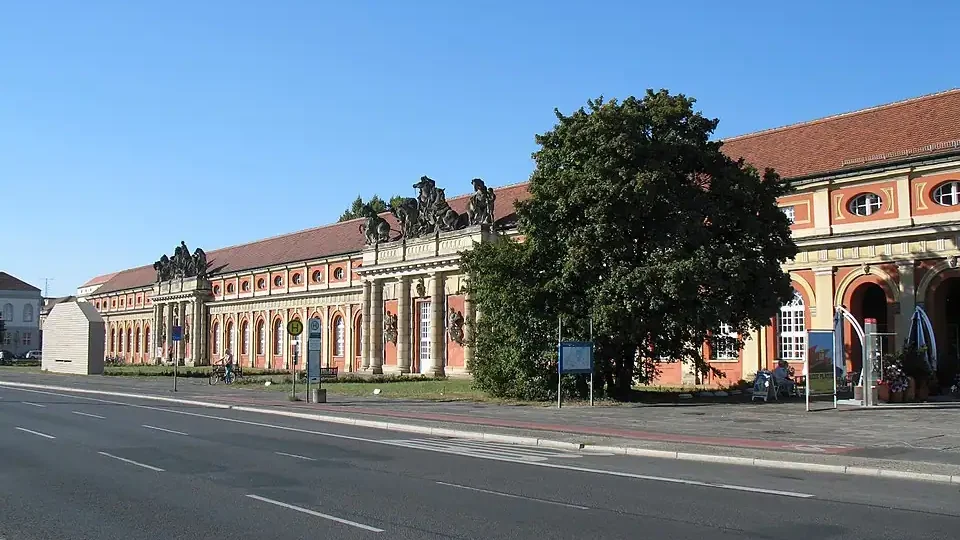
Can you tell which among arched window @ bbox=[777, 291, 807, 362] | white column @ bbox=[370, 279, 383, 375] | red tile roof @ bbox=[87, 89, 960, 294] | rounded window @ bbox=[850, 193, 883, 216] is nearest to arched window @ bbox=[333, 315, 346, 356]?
white column @ bbox=[370, 279, 383, 375]

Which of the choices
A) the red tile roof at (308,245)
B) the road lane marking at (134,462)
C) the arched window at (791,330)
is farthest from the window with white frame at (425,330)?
the road lane marking at (134,462)

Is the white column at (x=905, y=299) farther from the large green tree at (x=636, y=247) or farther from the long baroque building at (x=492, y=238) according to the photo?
the large green tree at (x=636, y=247)

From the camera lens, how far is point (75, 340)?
6594cm

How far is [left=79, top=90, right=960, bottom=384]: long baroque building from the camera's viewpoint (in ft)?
108

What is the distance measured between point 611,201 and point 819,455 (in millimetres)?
14228

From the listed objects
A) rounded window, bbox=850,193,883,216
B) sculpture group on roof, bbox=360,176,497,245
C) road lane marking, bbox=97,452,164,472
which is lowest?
road lane marking, bbox=97,452,164,472

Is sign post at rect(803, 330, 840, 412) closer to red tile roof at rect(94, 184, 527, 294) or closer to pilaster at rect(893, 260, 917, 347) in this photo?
pilaster at rect(893, 260, 917, 347)

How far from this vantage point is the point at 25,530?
897 centimetres

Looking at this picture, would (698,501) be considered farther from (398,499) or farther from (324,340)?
(324,340)

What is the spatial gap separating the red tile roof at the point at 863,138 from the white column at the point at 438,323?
19.0 m

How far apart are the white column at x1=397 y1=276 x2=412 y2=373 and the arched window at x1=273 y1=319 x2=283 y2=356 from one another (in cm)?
2203

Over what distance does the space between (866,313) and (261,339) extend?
5338cm

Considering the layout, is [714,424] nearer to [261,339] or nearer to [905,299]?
[905,299]

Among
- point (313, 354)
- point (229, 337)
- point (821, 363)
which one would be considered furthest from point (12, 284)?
point (821, 363)
